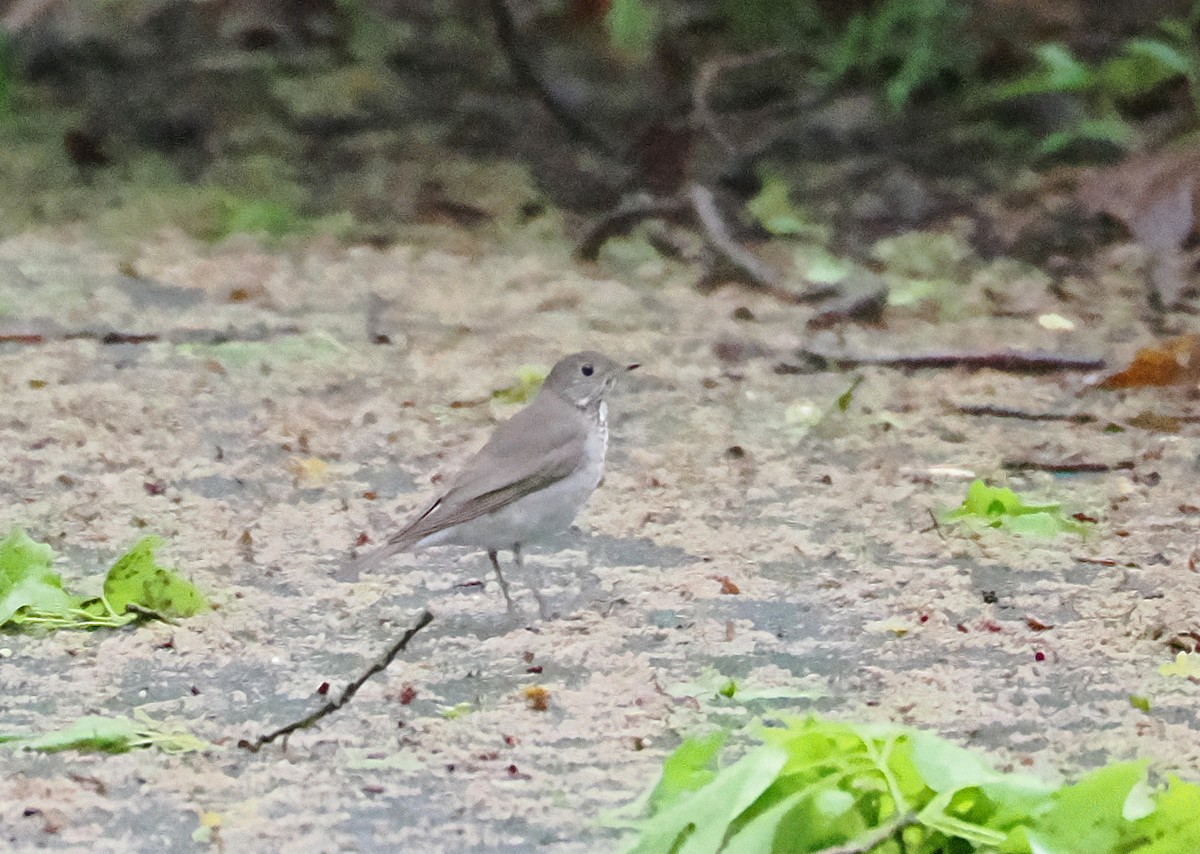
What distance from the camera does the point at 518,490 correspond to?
384 cm

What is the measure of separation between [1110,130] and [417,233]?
2.96 metres

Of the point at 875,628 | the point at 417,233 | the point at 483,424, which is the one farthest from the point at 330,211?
the point at 875,628

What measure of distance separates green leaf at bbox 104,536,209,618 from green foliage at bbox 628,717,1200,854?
1.51m

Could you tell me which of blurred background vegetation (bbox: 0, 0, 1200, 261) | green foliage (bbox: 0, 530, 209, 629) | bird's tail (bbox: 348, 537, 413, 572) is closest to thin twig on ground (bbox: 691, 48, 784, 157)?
blurred background vegetation (bbox: 0, 0, 1200, 261)

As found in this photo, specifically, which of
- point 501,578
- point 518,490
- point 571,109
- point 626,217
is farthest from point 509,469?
point 571,109

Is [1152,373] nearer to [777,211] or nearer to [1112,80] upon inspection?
[777,211]

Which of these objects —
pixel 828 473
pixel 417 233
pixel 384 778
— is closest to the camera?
pixel 384 778

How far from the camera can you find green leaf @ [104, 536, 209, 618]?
140 inches

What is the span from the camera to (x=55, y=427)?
4992 mm

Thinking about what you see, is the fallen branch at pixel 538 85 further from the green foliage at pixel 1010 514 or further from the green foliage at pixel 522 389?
the green foliage at pixel 1010 514

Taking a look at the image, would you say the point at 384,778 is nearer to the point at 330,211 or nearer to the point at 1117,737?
the point at 1117,737

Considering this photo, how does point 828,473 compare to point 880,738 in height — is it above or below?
below

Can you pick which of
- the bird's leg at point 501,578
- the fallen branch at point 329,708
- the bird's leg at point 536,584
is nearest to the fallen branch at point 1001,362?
the bird's leg at point 536,584

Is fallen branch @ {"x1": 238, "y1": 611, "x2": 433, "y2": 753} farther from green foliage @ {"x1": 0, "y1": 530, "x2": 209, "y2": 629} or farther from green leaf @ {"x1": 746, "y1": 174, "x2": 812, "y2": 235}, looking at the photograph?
green leaf @ {"x1": 746, "y1": 174, "x2": 812, "y2": 235}
